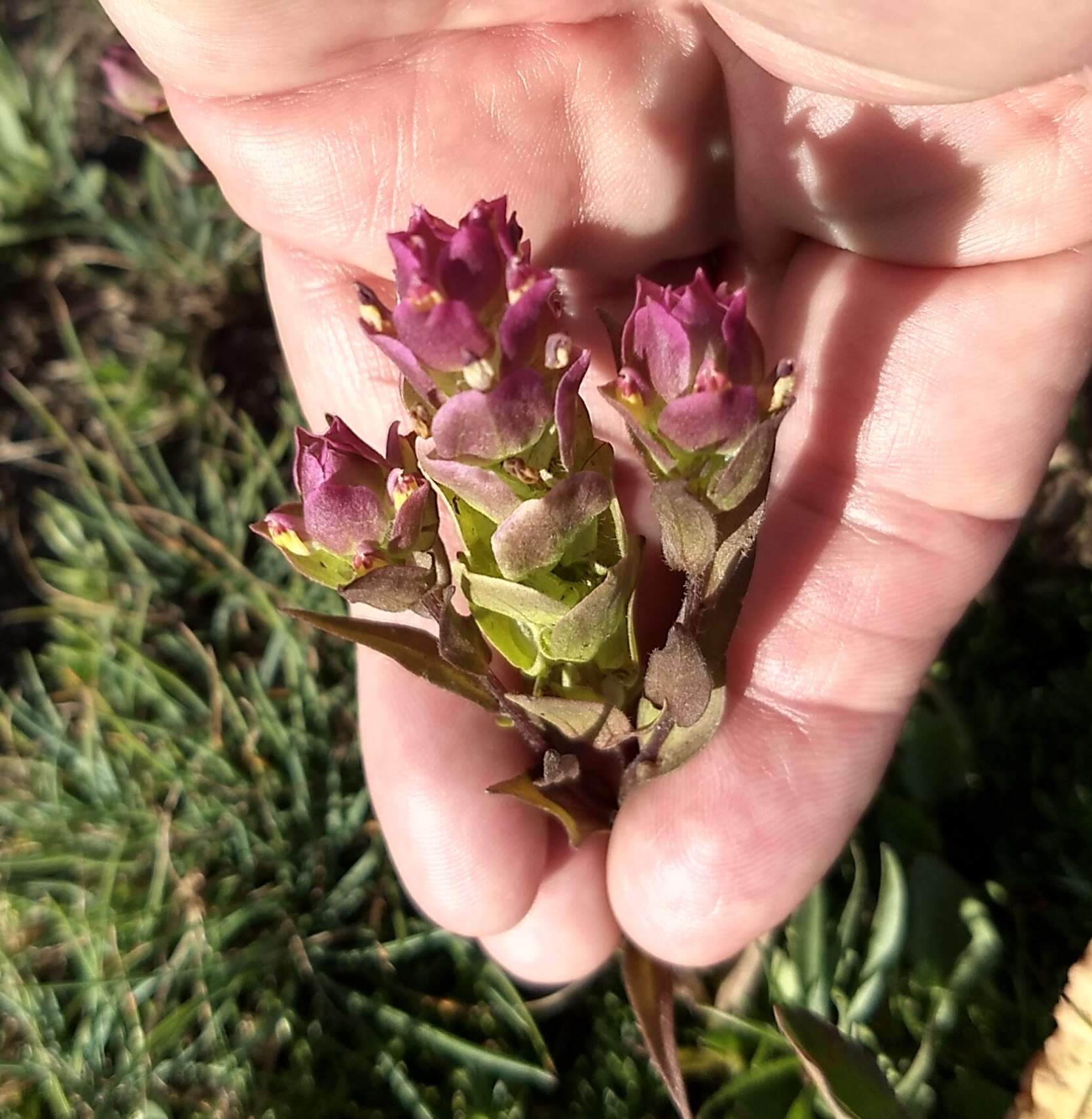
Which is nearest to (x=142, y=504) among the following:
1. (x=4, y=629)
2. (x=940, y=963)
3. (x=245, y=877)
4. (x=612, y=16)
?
(x=4, y=629)

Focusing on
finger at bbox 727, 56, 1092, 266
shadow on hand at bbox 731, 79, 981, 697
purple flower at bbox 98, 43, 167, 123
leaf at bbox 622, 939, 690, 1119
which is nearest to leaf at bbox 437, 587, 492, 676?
shadow on hand at bbox 731, 79, 981, 697

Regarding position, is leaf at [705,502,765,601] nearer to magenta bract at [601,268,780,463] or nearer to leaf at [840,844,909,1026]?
magenta bract at [601,268,780,463]

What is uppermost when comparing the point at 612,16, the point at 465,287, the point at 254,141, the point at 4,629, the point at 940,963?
the point at 612,16

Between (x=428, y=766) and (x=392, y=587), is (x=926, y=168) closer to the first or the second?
(x=392, y=587)

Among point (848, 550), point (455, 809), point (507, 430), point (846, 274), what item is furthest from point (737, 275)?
point (455, 809)

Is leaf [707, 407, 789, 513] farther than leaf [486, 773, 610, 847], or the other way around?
leaf [486, 773, 610, 847]

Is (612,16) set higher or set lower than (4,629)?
higher

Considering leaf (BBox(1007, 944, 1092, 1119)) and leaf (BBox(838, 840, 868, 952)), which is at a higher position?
leaf (BBox(1007, 944, 1092, 1119))

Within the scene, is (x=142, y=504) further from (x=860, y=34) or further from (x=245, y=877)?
(x=860, y=34)
